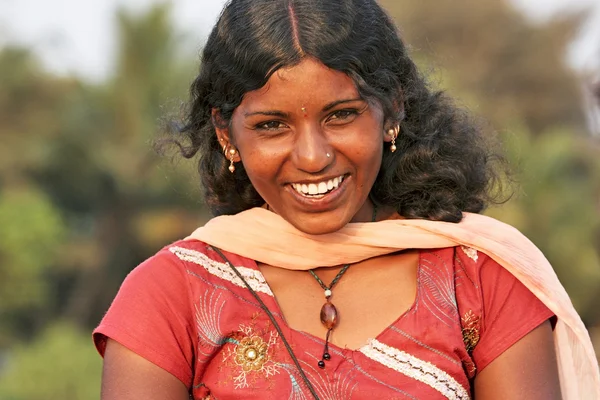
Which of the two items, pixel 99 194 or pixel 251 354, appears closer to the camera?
pixel 251 354

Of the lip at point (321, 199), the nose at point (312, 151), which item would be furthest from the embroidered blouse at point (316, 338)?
the nose at point (312, 151)

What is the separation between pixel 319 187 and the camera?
120 inches

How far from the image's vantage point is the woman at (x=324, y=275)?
2990 mm

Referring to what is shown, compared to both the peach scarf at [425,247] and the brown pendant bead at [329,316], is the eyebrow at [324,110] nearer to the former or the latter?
the peach scarf at [425,247]

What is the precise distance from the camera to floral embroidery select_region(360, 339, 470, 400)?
2967 mm

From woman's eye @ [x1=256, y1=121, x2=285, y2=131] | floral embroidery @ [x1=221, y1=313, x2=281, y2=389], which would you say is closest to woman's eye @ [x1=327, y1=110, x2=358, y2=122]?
woman's eye @ [x1=256, y1=121, x2=285, y2=131]

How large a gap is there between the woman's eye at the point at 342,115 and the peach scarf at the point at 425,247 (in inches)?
14.9

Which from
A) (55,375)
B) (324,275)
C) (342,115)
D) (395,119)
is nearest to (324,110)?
(342,115)

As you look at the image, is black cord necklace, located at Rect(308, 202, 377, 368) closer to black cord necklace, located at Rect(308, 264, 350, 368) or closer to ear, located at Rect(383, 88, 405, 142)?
black cord necklace, located at Rect(308, 264, 350, 368)

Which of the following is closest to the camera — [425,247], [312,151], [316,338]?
[312,151]

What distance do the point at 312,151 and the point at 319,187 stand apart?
0.13 metres

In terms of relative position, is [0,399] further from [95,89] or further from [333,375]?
[333,375]

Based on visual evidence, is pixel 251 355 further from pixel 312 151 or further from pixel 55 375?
pixel 55 375

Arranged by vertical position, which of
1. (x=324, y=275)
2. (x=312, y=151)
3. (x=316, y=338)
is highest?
(x=312, y=151)
